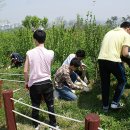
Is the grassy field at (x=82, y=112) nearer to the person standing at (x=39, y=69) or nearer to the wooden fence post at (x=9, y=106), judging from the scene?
the person standing at (x=39, y=69)

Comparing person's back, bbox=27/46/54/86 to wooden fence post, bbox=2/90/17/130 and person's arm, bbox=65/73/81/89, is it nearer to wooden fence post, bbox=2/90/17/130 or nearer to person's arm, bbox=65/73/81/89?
wooden fence post, bbox=2/90/17/130

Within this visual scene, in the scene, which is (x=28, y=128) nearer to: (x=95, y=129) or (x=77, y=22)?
(x=95, y=129)

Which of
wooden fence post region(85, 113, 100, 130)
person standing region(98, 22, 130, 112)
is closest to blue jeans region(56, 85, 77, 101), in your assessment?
person standing region(98, 22, 130, 112)

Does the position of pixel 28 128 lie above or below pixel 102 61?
below

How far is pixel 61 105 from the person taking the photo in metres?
6.55

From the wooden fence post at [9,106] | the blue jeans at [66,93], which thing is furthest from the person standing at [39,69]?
the blue jeans at [66,93]

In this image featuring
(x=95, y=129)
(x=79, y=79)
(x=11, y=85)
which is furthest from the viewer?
(x=11, y=85)

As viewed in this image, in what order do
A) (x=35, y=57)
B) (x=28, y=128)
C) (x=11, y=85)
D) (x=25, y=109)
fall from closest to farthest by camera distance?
(x=35, y=57)
(x=28, y=128)
(x=25, y=109)
(x=11, y=85)

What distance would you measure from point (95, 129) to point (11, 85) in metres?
6.00

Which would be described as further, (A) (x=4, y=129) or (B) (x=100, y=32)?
(B) (x=100, y=32)

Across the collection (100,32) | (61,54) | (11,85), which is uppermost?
(100,32)

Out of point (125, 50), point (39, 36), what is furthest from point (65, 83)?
point (39, 36)

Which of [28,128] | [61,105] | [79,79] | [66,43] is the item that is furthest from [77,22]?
[28,128]

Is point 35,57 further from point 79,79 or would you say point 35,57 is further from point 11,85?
point 11,85
